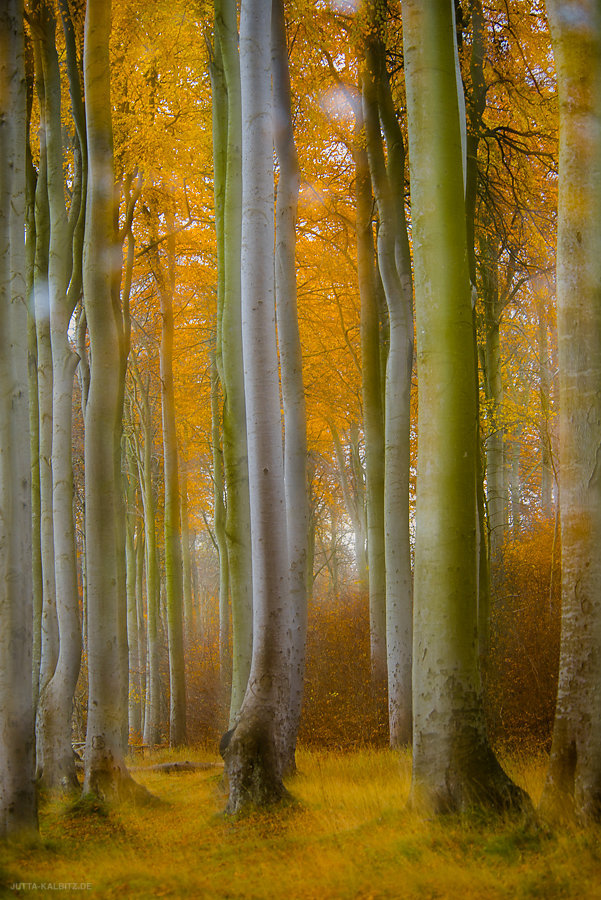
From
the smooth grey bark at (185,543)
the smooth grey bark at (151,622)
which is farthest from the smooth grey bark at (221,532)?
the smooth grey bark at (185,543)

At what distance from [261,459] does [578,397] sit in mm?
2558

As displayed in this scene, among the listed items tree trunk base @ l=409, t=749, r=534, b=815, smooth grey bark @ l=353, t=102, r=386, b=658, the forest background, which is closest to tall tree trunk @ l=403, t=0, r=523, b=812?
tree trunk base @ l=409, t=749, r=534, b=815

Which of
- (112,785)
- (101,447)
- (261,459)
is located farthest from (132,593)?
(261,459)

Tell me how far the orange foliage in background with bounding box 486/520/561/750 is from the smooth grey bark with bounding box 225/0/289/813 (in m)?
2.71

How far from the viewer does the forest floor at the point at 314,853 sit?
3.67m

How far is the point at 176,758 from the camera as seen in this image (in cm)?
1086

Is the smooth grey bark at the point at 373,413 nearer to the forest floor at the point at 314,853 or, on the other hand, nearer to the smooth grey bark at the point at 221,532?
the smooth grey bark at the point at 221,532

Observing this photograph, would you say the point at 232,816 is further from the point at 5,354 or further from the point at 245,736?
the point at 5,354

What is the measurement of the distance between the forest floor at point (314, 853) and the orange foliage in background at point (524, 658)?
3.94 ft

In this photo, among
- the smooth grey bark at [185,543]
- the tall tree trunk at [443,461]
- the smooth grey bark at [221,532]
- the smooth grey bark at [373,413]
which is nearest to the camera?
the tall tree trunk at [443,461]

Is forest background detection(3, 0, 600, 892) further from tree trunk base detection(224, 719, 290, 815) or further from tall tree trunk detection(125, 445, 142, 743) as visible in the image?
tall tree trunk detection(125, 445, 142, 743)

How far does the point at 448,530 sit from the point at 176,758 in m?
7.83

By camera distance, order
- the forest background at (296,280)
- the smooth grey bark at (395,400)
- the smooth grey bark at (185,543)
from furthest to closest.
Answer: the smooth grey bark at (185,543) → the smooth grey bark at (395,400) → the forest background at (296,280)

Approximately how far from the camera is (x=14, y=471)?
17.4 feet
